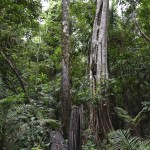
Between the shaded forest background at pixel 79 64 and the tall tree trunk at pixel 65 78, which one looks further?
the tall tree trunk at pixel 65 78

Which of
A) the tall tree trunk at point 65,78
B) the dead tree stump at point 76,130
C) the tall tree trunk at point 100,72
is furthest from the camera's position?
the tall tree trunk at point 65,78

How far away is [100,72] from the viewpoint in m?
8.73

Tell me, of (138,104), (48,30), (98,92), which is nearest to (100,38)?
(98,92)

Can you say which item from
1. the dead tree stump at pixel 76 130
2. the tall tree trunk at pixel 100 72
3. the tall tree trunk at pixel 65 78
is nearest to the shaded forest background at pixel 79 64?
the tall tree trunk at pixel 100 72

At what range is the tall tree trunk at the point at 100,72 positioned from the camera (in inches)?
302

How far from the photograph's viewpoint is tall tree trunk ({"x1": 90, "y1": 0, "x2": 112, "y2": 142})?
302 inches

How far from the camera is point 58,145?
17.8 feet

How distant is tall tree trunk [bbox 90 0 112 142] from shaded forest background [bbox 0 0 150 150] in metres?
0.22

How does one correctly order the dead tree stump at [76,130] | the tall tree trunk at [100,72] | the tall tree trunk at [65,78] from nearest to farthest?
the dead tree stump at [76,130]
the tall tree trunk at [100,72]
the tall tree trunk at [65,78]

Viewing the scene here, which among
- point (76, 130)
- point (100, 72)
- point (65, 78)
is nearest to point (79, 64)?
point (100, 72)

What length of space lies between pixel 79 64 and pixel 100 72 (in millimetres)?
5878

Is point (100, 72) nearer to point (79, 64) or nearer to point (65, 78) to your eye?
point (65, 78)

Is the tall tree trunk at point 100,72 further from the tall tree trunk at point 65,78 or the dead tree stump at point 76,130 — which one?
the dead tree stump at point 76,130

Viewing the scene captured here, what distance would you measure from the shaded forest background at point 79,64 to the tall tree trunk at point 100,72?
225 millimetres
